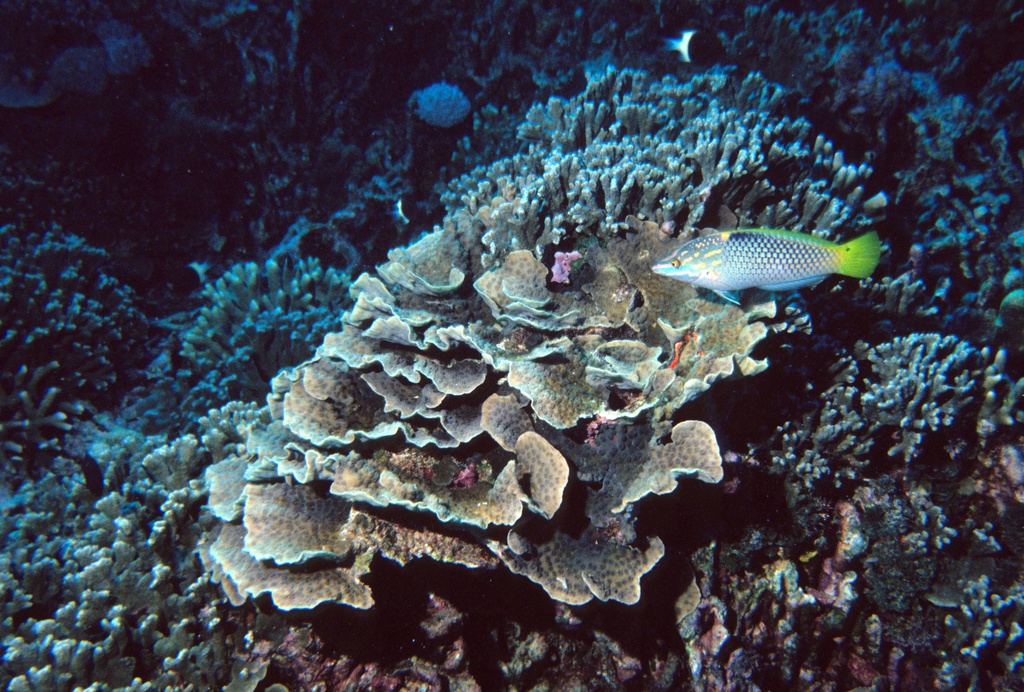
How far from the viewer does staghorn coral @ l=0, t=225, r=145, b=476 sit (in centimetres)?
446

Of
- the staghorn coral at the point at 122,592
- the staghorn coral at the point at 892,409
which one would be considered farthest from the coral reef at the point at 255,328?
the staghorn coral at the point at 892,409

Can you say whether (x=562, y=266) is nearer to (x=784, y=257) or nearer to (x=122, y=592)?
(x=784, y=257)

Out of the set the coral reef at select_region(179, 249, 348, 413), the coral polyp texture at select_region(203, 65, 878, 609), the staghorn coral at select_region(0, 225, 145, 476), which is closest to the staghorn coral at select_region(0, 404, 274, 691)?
the coral polyp texture at select_region(203, 65, 878, 609)

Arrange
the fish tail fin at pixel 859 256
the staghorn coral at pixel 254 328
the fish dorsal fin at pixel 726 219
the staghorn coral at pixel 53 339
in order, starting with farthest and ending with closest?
the staghorn coral at pixel 254 328 < the staghorn coral at pixel 53 339 < the fish dorsal fin at pixel 726 219 < the fish tail fin at pixel 859 256

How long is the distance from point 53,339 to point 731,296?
6307 mm

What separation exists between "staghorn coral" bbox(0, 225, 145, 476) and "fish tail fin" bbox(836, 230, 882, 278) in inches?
248

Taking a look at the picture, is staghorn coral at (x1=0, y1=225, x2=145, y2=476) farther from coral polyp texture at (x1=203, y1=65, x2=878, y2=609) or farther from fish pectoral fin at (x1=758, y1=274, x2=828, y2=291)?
fish pectoral fin at (x1=758, y1=274, x2=828, y2=291)

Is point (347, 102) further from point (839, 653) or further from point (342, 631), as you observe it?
point (839, 653)

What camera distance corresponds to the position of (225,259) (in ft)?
24.7

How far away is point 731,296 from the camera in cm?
256

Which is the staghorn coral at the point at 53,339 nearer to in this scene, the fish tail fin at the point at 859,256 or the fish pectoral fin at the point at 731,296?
the fish pectoral fin at the point at 731,296

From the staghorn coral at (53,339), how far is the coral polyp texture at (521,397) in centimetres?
291

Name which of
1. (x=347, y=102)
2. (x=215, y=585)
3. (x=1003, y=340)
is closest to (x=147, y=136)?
(x=347, y=102)

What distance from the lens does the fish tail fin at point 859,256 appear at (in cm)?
215
